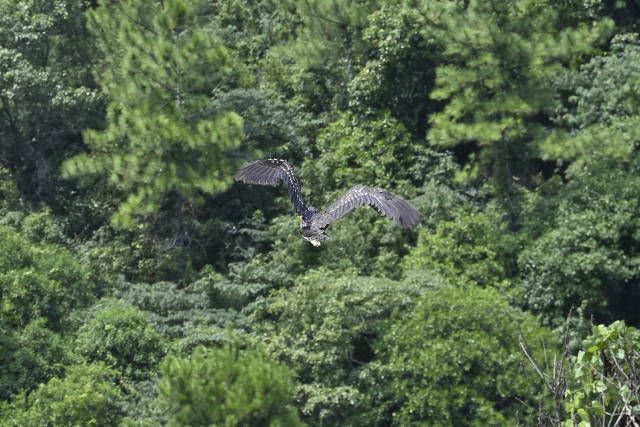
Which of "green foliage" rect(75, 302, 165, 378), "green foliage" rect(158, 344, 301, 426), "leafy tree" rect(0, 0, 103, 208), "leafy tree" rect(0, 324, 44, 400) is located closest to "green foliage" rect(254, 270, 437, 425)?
"green foliage" rect(75, 302, 165, 378)

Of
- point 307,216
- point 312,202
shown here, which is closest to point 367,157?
point 312,202

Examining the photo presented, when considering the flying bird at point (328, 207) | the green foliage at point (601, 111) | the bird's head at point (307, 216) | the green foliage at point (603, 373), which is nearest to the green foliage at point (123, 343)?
the flying bird at point (328, 207)

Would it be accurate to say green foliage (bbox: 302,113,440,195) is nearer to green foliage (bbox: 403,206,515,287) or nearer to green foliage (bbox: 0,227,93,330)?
green foliage (bbox: 403,206,515,287)

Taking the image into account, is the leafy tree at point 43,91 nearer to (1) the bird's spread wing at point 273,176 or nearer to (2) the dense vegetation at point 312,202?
(2) the dense vegetation at point 312,202

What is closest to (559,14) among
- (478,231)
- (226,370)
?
(478,231)

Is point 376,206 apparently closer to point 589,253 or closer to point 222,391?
point 222,391

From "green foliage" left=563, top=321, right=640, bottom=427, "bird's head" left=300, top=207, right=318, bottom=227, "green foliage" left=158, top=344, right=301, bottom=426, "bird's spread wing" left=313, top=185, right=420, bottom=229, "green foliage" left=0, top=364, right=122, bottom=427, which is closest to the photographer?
"green foliage" left=563, top=321, right=640, bottom=427
